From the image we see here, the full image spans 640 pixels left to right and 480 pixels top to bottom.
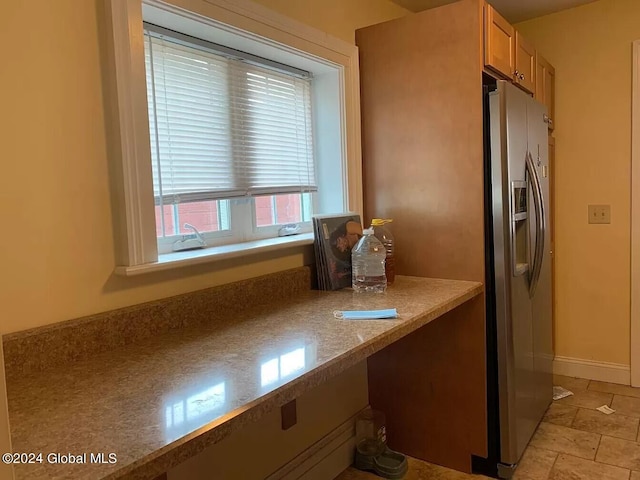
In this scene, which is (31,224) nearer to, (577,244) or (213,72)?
(213,72)

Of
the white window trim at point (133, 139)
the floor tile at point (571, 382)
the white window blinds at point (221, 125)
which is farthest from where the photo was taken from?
the floor tile at point (571, 382)

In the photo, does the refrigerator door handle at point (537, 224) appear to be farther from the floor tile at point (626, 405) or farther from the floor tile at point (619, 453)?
the floor tile at point (626, 405)

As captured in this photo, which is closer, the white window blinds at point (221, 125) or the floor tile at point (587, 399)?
the white window blinds at point (221, 125)

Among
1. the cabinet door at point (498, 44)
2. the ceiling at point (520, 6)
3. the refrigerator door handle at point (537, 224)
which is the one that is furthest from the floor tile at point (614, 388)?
the ceiling at point (520, 6)

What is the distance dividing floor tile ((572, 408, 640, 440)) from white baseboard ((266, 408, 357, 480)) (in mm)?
1152

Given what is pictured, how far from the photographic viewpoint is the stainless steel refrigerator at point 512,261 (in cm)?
205

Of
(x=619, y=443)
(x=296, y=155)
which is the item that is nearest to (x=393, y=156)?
(x=296, y=155)

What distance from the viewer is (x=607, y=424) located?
8.36ft

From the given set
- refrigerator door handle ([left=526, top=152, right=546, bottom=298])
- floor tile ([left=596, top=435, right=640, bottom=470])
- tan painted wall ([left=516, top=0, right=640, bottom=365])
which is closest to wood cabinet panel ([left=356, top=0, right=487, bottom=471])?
refrigerator door handle ([left=526, top=152, right=546, bottom=298])

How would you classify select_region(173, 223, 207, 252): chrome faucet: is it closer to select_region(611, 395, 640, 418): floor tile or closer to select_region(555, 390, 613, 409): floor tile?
select_region(555, 390, 613, 409): floor tile

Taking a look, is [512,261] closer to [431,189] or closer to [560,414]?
[431,189]

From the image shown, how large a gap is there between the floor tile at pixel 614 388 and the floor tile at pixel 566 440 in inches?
25.0

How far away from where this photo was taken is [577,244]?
10.5 feet

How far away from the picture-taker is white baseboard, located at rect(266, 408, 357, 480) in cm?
199
